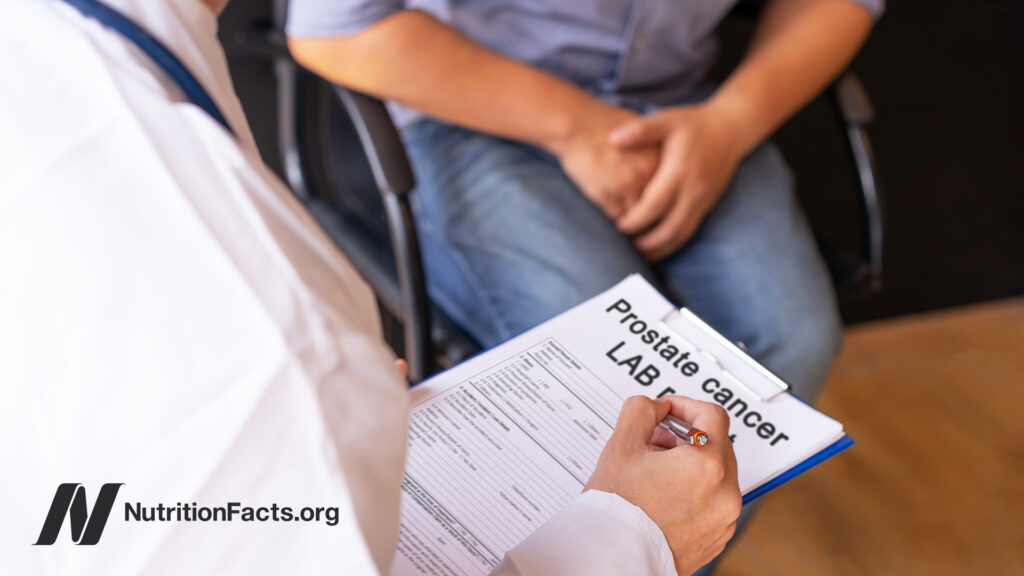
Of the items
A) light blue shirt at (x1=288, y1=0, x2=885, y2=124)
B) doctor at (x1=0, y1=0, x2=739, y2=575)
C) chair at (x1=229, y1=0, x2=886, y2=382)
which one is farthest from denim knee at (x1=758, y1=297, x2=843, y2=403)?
doctor at (x1=0, y1=0, x2=739, y2=575)

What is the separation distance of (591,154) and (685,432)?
1.57ft

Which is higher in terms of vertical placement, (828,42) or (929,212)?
(828,42)

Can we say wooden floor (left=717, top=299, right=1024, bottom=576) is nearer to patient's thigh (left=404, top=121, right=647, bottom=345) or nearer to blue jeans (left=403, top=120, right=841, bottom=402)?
blue jeans (left=403, top=120, right=841, bottom=402)

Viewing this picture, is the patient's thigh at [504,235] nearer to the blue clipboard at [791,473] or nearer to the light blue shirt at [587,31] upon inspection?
the light blue shirt at [587,31]

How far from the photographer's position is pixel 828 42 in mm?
1060

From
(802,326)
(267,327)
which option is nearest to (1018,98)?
(802,326)

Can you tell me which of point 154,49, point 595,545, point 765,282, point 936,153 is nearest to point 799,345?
point 765,282

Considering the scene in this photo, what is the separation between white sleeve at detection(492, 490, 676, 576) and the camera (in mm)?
468

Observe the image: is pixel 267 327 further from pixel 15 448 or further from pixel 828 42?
pixel 828 42

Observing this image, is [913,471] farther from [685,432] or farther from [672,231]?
[685,432]

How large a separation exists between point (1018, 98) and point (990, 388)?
0.71 meters

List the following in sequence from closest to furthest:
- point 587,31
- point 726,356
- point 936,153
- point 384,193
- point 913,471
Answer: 1. point 726,356
2. point 384,193
3. point 587,31
4. point 913,471
5. point 936,153

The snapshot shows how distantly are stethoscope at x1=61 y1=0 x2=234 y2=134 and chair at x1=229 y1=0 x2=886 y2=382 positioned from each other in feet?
1.59

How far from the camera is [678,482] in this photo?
53 centimetres
